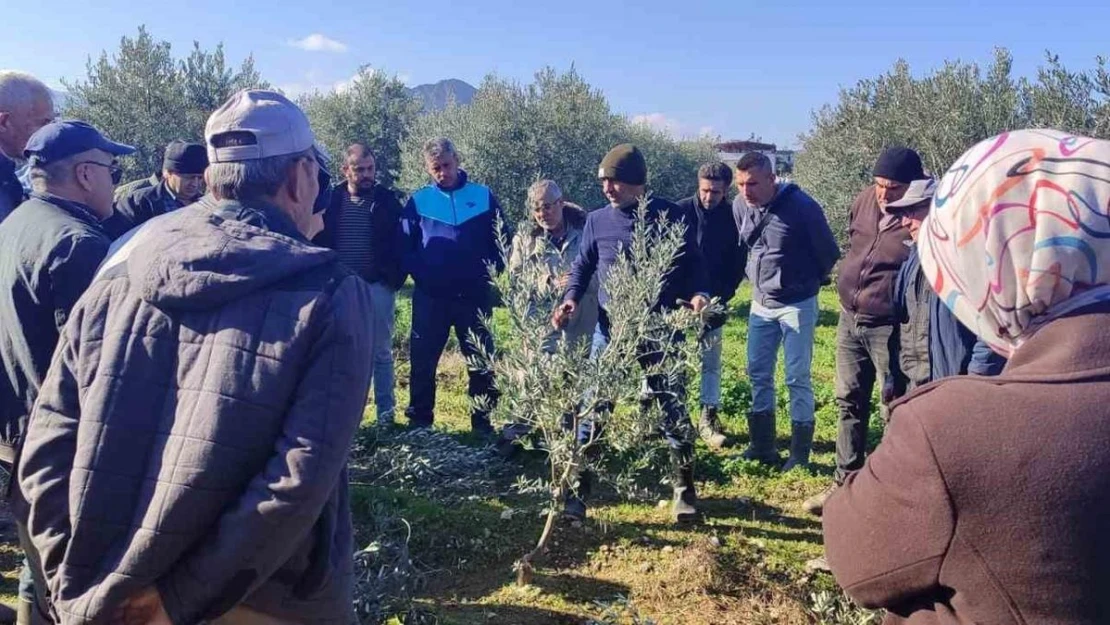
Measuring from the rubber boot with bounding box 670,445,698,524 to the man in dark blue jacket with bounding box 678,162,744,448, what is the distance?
174 centimetres

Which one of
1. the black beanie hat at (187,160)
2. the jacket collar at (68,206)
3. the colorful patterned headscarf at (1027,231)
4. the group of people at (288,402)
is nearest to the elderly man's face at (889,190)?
the group of people at (288,402)

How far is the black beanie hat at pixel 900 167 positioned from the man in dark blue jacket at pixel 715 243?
188 centimetres

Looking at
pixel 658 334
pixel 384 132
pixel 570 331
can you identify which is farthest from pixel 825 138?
pixel 658 334

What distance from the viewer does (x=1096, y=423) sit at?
1259 millimetres

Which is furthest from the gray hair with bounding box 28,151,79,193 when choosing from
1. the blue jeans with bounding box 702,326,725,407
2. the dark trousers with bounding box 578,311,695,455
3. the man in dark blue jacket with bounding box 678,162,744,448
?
the blue jeans with bounding box 702,326,725,407

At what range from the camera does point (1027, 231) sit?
53.1 inches

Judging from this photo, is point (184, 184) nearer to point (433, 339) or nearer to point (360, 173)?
point (360, 173)

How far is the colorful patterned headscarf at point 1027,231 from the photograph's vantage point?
52.5 inches

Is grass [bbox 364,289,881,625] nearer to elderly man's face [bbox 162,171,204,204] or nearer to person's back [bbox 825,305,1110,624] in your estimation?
person's back [bbox 825,305,1110,624]

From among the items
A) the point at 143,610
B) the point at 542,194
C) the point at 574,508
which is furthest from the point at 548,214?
the point at 143,610

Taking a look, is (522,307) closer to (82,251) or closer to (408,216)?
(82,251)

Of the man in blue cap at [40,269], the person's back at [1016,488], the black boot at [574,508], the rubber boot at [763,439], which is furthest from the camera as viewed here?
the rubber boot at [763,439]

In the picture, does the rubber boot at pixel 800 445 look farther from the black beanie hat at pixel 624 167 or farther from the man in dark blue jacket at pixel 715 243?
the black beanie hat at pixel 624 167

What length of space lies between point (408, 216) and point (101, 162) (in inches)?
134
